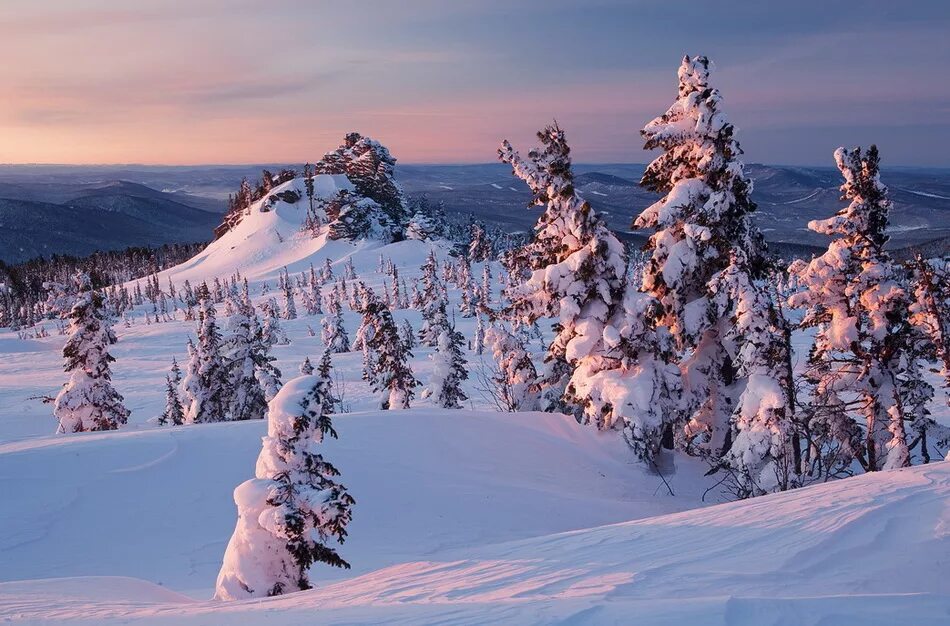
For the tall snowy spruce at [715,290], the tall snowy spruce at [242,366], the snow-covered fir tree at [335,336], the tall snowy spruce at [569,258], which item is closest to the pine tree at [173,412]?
the tall snowy spruce at [242,366]

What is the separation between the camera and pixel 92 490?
14.6m

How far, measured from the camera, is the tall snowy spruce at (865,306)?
51.1 feet

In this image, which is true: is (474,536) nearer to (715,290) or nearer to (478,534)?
(478,534)

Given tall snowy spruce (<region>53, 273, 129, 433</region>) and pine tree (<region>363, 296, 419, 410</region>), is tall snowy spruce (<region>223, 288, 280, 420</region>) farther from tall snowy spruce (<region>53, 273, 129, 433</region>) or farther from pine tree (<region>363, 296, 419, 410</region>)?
pine tree (<region>363, 296, 419, 410</region>)

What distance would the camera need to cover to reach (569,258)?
59.8ft

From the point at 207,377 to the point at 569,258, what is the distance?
857 inches

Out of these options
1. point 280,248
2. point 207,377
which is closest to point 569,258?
point 207,377

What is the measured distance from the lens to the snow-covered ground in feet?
19.3

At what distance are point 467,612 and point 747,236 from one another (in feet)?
→ 48.4

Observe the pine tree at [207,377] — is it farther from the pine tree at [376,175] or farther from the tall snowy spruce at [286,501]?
the pine tree at [376,175]

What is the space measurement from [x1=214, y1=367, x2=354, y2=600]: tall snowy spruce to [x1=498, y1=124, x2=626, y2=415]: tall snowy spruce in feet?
34.0

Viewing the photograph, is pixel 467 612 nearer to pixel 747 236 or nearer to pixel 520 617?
pixel 520 617

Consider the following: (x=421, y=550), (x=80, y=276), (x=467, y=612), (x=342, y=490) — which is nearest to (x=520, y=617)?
(x=467, y=612)

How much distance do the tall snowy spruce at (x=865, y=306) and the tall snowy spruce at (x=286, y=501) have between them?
41.3ft
